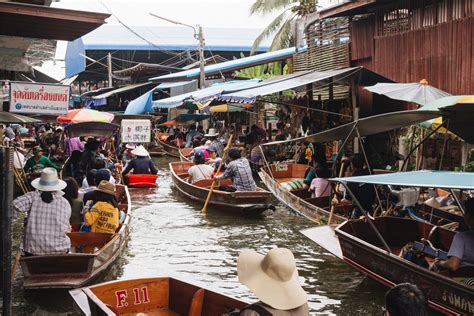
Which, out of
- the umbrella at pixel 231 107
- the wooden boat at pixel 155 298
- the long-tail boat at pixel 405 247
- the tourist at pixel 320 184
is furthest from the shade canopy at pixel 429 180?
the umbrella at pixel 231 107

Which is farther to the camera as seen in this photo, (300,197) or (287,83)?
(287,83)

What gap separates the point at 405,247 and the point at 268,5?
758 inches

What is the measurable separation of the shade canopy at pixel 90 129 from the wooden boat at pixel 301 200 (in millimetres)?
4391

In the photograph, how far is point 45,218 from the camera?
7.52 metres

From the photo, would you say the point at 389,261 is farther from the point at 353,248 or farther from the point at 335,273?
the point at 335,273

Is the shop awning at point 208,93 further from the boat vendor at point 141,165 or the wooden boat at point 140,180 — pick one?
the wooden boat at point 140,180

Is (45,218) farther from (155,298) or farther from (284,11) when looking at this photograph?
(284,11)

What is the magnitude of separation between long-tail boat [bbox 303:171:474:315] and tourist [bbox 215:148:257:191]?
13.6 feet

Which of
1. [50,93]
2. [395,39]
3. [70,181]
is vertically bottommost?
[70,181]

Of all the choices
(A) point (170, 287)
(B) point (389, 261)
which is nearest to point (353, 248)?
(B) point (389, 261)

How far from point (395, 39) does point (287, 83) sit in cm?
292

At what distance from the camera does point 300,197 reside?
13.5 metres

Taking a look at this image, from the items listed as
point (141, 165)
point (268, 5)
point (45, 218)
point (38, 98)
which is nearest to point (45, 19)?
point (38, 98)

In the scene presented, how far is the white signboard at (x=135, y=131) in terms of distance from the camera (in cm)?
1872
